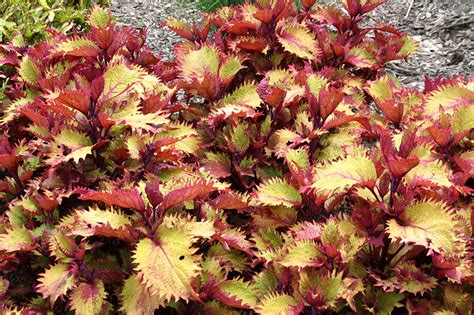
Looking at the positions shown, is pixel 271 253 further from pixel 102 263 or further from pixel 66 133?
pixel 66 133

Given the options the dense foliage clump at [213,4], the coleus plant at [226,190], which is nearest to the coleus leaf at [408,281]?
the coleus plant at [226,190]

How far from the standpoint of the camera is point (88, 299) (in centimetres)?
176

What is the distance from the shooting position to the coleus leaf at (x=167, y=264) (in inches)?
63.0

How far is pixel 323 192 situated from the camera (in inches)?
75.4

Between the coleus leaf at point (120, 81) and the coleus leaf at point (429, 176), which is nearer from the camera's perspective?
the coleus leaf at point (429, 176)

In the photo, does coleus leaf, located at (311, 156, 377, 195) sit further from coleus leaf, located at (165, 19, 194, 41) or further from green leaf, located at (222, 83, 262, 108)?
coleus leaf, located at (165, 19, 194, 41)

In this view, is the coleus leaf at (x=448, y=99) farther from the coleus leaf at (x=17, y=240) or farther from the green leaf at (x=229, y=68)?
the coleus leaf at (x=17, y=240)

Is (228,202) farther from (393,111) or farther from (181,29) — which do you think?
(181,29)

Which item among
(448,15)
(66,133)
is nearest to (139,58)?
(66,133)

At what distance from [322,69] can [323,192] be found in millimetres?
1169

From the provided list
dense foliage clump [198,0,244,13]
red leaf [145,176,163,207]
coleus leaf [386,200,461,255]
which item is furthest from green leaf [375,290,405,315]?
dense foliage clump [198,0,244,13]

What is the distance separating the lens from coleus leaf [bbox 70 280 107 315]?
1748mm

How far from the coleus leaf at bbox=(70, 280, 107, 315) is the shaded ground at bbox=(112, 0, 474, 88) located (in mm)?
2434

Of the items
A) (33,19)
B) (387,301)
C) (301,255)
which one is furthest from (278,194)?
(33,19)
